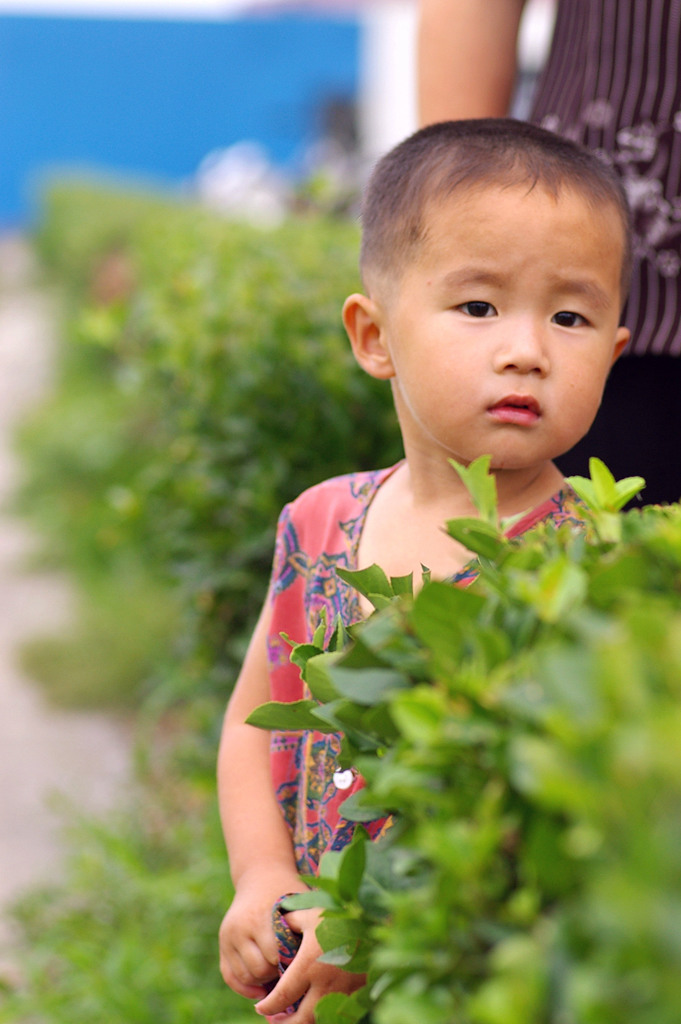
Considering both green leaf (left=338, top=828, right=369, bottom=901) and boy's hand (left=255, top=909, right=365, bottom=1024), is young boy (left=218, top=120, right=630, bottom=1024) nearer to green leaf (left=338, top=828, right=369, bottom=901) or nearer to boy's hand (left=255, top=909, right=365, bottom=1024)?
boy's hand (left=255, top=909, right=365, bottom=1024)

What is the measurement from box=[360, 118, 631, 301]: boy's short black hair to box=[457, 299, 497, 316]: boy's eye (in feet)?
0.34

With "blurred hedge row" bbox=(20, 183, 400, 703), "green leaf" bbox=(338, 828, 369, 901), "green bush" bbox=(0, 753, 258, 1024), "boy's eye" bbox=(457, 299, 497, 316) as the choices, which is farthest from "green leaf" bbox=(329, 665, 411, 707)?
"blurred hedge row" bbox=(20, 183, 400, 703)

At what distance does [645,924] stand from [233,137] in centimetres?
2204

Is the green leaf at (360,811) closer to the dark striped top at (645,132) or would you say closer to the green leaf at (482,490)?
the green leaf at (482,490)

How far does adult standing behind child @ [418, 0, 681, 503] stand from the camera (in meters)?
1.55

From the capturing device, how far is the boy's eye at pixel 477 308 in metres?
1.28

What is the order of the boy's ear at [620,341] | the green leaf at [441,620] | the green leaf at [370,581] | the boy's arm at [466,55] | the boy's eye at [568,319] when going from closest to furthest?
the green leaf at [441,620] < the green leaf at [370,581] < the boy's eye at [568,319] < the boy's ear at [620,341] < the boy's arm at [466,55]

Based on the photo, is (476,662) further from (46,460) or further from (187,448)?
(46,460)

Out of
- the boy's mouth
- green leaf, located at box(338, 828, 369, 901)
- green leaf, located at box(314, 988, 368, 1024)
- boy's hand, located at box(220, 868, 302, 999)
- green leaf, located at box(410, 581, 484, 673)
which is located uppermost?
green leaf, located at box(410, 581, 484, 673)

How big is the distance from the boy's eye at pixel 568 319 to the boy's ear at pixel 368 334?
0.23m

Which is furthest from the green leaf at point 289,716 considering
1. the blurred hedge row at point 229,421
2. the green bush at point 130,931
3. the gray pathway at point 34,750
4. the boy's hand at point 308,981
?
the gray pathway at point 34,750

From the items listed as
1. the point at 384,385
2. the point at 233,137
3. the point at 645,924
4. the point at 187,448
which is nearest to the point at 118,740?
the point at 187,448

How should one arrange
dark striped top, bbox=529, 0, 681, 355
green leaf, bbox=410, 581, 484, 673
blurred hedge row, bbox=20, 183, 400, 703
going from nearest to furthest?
green leaf, bbox=410, 581, 484, 673 < dark striped top, bbox=529, 0, 681, 355 < blurred hedge row, bbox=20, 183, 400, 703

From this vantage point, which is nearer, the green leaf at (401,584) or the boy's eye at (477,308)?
the green leaf at (401,584)
